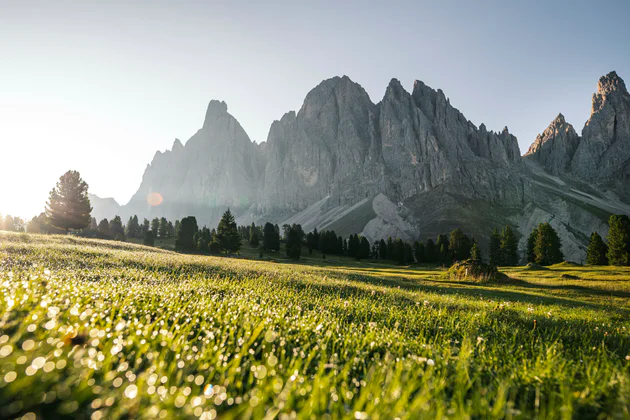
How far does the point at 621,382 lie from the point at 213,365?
4.45 meters

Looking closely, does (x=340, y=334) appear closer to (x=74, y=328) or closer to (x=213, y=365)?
(x=213, y=365)

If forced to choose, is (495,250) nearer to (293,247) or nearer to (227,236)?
(293,247)

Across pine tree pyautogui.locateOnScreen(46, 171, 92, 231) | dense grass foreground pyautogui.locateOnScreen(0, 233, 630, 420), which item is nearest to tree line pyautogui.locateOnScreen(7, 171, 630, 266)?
pine tree pyautogui.locateOnScreen(46, 171, 92, 231)

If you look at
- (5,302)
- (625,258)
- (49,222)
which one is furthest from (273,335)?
(625,258)

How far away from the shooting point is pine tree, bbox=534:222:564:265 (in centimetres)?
8419

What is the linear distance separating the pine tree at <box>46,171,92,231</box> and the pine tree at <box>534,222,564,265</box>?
371 ft

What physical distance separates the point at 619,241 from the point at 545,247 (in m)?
24.7

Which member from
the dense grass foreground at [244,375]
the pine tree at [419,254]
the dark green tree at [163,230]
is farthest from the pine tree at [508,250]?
the dark green tree at [163,230]

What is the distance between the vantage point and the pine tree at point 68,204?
51.4 meters

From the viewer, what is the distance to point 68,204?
52219 millimetres

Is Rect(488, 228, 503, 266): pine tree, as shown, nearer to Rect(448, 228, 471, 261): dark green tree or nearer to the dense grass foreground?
Rect(448, 228, 471, 261): dark green tree

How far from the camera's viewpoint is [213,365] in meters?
3.16

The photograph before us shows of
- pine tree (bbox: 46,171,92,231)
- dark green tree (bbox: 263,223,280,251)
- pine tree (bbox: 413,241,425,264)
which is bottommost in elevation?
pine tree (bbox: 413,241,425,264)

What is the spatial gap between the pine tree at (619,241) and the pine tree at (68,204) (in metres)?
106
